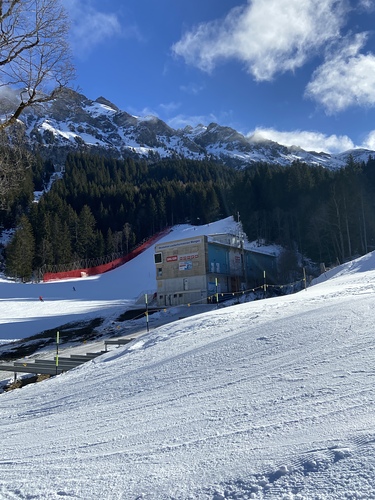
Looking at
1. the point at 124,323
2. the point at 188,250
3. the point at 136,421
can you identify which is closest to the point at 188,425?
the point at 136,421

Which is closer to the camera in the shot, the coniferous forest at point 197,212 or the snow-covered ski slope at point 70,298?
the snow-covered ski slope at point 70,298

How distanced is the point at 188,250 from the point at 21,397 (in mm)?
29685

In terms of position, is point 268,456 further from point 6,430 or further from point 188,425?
point 6,430

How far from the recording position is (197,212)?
299ft

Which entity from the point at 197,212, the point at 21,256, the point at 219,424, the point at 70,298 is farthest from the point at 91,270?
the point at 219,424

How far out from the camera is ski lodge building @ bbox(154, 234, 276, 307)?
36806 mm

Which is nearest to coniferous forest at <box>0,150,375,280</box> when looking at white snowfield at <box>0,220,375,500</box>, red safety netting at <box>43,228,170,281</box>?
white snowfield at <box>0,220,375,500</box>

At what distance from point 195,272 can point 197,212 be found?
54.9 m

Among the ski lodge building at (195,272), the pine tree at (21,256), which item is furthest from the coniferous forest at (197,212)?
the ski lodge building at (195,272)

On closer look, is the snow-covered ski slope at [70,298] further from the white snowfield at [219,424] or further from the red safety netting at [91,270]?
the white snowfield at [219,424]

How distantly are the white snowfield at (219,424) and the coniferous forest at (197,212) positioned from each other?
6535 mm

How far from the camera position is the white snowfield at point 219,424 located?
9.71 ft

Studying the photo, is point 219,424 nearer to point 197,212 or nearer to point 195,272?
point 195,272

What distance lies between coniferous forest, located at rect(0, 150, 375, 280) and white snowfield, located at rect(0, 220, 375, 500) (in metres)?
6.54
